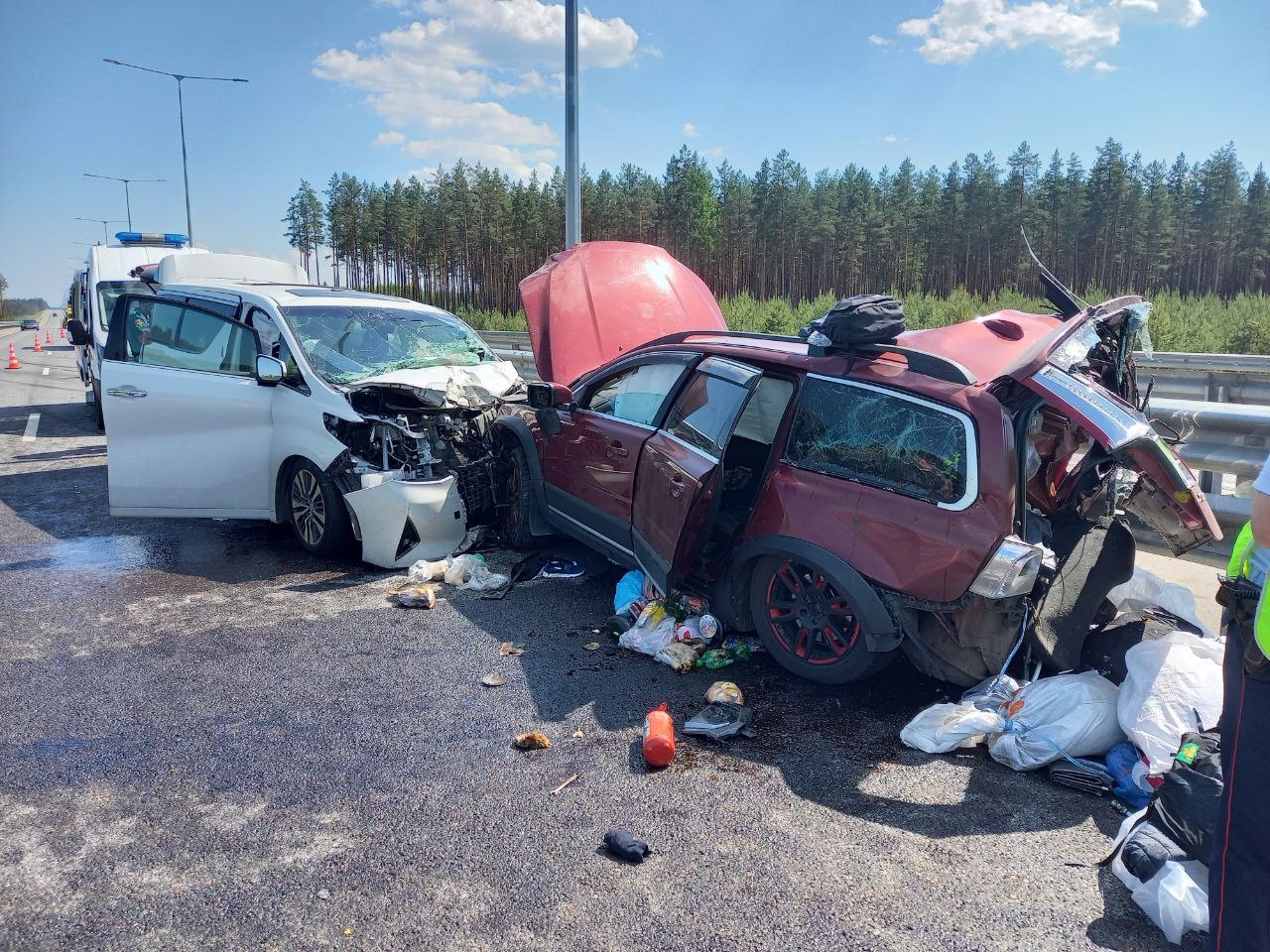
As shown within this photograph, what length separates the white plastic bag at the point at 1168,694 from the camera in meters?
3.34

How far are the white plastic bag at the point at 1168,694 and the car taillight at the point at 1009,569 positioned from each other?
572 mm

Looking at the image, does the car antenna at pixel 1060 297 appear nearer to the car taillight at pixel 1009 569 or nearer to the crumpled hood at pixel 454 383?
the car taillight at pixel 1009 569

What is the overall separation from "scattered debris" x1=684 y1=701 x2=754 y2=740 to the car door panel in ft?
13.7

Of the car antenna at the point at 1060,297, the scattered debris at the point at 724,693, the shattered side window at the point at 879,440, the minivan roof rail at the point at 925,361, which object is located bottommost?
the scattered debris at the point at 724,693

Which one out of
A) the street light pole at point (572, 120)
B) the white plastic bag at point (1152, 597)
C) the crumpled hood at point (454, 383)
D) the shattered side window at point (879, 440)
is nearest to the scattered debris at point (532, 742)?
the shattered side window at point (879, 440)

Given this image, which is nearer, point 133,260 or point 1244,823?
point 1244,823

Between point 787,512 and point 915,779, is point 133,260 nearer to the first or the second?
point 787,512

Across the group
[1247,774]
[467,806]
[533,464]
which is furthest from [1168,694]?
[533,464]

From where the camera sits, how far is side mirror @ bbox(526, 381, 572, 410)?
229 inches

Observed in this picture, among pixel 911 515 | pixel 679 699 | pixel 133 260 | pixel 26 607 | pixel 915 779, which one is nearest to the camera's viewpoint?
pixel 915 779

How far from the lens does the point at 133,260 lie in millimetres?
14594

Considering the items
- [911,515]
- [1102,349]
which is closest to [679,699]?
[911,515]

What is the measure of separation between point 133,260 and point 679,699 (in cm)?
1426

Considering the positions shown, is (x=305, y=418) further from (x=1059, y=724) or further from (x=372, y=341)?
(x=1059, y=724)
